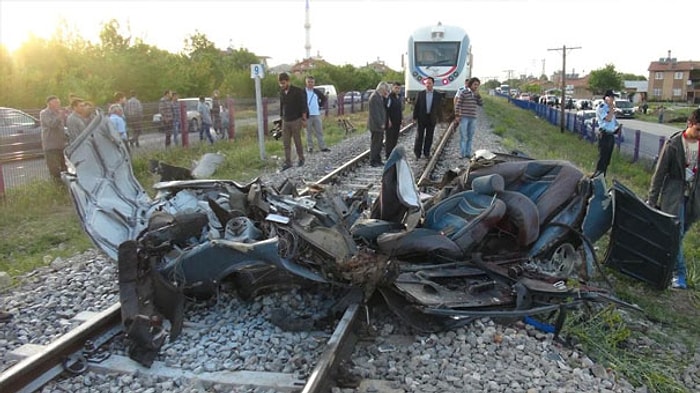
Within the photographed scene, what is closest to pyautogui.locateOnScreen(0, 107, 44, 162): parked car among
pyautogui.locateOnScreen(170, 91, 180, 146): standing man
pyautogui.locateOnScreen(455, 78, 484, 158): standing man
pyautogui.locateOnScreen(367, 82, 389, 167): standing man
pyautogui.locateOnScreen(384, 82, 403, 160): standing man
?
pyautogui.locateOnScreen(170, 91, 180, 146): standing man

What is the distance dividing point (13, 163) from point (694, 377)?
11392 mm

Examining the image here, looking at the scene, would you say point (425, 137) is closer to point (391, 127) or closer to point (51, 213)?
point (391, 127)

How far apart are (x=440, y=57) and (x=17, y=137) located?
604 inches

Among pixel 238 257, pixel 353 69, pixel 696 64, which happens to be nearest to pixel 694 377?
pixel 238 257

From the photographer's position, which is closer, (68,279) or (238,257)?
(238,257)

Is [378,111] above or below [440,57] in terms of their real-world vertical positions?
below

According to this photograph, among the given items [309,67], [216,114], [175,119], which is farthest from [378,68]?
[175,119]

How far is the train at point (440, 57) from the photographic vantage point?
2230 cm

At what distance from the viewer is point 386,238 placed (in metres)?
4.85

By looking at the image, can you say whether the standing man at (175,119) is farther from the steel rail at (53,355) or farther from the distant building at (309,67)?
the distant building at (309,67)

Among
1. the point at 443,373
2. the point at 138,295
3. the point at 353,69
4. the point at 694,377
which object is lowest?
the point at 694,377

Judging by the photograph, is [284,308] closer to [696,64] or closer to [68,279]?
[68,279]

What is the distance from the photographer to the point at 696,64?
116 metres

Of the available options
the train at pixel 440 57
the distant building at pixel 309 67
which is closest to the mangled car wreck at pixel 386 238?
the train at pixel 440 57
